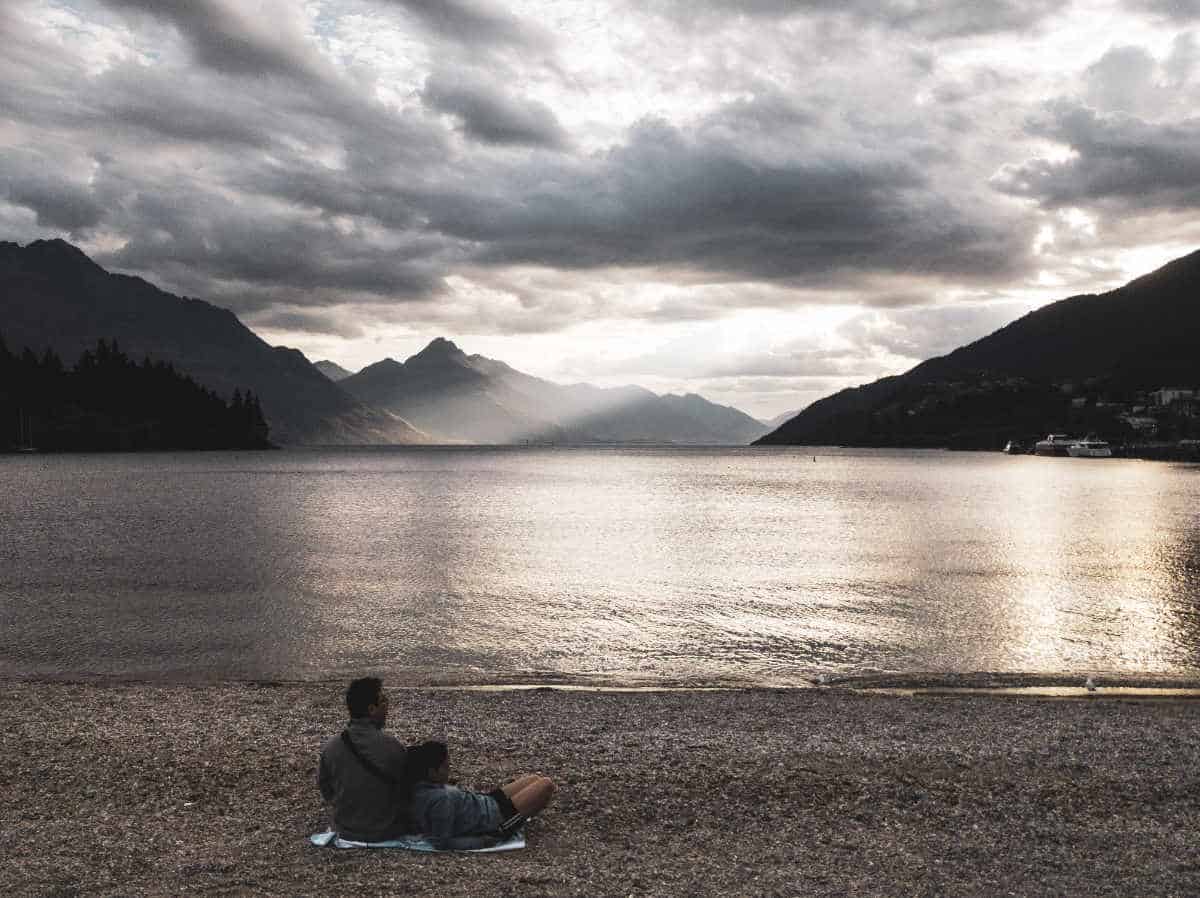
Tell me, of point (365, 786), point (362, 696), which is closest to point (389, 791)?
point (365, 786)

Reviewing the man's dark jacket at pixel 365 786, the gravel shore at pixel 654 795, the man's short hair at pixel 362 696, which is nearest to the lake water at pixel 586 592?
the gravel shore at pixel 654 795

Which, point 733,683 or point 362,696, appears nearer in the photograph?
point 362,696

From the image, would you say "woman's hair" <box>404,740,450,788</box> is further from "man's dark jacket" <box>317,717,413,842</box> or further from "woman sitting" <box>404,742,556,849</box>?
"man's dark jacket" <box>317,717,413,842</box>

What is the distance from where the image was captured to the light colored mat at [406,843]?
13.0 meters

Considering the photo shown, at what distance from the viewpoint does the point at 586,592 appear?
149ft

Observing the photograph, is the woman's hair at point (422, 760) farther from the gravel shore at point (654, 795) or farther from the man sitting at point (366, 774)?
the gravel shore at point (654, 795)

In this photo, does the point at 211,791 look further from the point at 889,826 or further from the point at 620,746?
the point at 889,826

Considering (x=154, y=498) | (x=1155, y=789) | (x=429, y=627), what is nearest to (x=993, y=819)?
(x=1155, y=789)

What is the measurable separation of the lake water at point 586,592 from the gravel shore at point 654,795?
665 centimetres

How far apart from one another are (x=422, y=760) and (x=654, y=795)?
15.9ft

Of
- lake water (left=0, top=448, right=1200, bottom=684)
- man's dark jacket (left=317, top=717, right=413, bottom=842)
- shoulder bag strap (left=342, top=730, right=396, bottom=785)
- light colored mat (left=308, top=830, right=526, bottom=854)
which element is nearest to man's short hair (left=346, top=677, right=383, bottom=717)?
man's dark jacket (left=317, top=717, right=413, bottom=842)

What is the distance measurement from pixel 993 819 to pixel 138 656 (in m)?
27.8

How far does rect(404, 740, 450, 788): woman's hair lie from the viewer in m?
12.9

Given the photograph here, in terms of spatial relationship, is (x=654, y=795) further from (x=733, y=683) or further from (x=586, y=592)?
(x=586, y=592)
